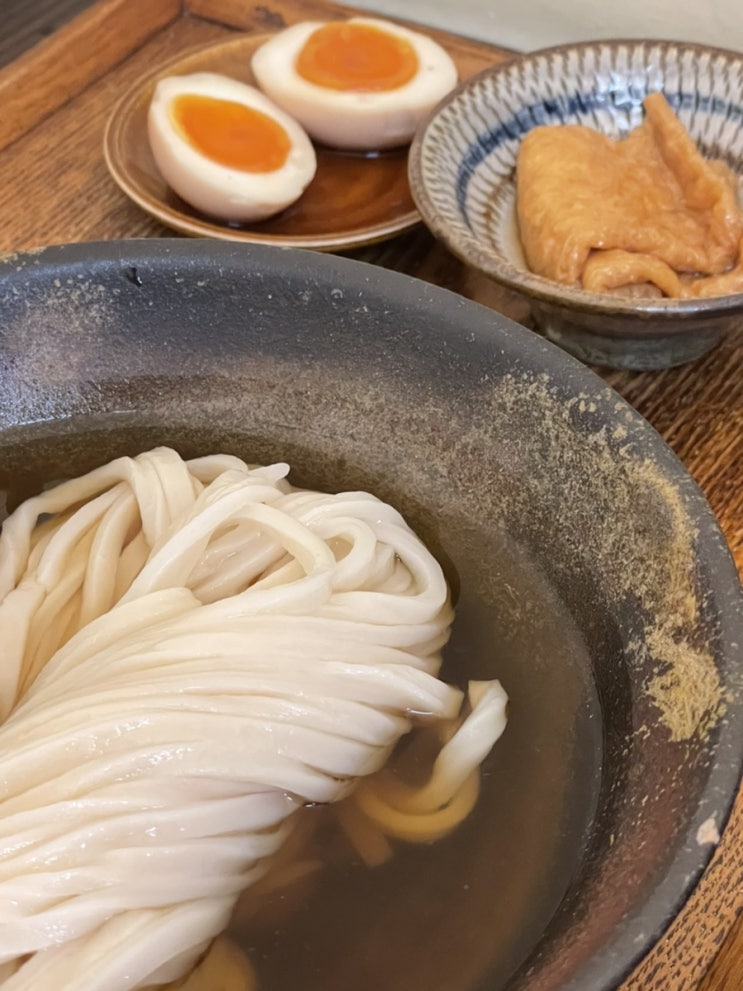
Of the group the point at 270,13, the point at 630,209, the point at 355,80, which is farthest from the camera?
the point at 270,13

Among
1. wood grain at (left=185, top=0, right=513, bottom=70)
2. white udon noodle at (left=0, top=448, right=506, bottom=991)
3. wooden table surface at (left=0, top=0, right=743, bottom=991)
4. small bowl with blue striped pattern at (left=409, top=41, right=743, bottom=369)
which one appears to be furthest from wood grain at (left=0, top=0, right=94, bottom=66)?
white udon noodle at (left=0, top=448, right=506, bottom=991)

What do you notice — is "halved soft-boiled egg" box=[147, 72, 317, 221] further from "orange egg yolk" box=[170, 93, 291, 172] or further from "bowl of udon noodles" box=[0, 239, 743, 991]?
"bowl of udon noodles" box=[0, 239, 743, 991]

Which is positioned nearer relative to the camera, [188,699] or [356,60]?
[188,699]

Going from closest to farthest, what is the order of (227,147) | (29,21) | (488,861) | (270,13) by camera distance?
(488,861)
(227,147)
(270,13)
(29,21)

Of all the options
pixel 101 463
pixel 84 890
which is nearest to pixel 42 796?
pixel 84 890

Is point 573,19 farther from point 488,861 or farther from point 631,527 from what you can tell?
point 488,861

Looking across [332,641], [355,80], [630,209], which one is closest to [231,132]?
[355,80]
